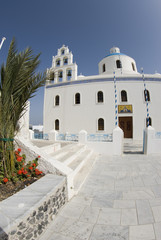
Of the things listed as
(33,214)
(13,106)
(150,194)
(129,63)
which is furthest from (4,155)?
(129,63)

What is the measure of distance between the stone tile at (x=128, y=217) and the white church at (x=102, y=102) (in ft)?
32.2

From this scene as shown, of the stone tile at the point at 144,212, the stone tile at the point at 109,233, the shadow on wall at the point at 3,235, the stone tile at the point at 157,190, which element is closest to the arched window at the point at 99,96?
the stone tile at the point at 157,190

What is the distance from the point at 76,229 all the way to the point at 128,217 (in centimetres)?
98

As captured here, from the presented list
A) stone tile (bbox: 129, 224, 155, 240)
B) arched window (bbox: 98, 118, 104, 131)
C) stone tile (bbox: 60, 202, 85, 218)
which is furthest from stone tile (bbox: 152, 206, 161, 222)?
arched window (bbox: 98, 118, 104, 131)

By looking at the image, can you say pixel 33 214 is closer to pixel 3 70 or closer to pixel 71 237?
pixel 71 237

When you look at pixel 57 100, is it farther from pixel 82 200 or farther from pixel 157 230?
pixel 157 230

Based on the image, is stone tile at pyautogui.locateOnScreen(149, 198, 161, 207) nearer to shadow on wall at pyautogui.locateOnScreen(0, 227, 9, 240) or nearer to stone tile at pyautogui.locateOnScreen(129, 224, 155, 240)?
stone tile at pyautogui.locateOnScreen(129, 224, 155, 240)

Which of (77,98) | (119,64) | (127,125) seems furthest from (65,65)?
(127,125)

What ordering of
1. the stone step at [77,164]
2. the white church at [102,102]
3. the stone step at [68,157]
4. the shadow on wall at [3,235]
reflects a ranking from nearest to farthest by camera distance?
the shadow on wall at [3,235]
the stone step at [77,164]
the stone step at [68,157]
the white church at [102,102]

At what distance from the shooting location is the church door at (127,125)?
39.4ft

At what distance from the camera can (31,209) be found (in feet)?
5.16

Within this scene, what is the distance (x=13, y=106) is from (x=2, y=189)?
166 centimetres

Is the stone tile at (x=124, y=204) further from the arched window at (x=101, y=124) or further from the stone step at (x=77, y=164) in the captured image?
the arched window at (x=101, y=124)

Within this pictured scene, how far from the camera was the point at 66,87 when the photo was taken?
A: 1388 centimetres
